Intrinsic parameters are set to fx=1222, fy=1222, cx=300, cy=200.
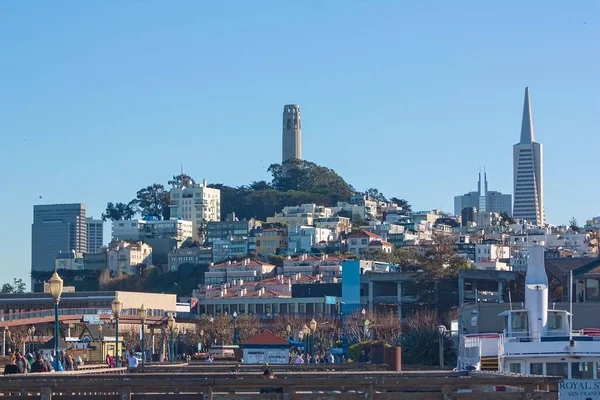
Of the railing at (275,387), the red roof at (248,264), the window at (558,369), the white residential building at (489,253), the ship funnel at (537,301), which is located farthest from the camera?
the white residential building at (489,253)

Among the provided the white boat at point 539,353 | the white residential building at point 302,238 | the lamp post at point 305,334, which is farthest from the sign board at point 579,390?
the white residential building at point 302,238

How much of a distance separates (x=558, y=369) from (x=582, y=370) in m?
0.59

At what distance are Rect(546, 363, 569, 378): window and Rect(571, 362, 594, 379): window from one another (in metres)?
0.16

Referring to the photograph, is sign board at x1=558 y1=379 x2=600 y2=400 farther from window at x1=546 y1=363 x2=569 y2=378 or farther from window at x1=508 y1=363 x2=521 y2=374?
window at x1=508 y1=363 x2=521 y2=374

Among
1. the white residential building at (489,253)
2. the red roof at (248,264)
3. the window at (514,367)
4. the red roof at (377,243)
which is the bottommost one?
the window at (514,367)

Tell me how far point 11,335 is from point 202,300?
153 ft

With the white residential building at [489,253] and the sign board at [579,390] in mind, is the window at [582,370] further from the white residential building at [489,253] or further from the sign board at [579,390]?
the white residential building at [489,253]

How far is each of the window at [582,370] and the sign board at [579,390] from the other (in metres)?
0.78

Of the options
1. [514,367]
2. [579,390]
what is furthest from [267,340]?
[579,390]

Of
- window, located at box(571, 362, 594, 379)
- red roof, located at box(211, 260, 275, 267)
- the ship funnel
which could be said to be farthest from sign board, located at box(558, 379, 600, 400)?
red roof, located at box(211, 260, 275, 267)

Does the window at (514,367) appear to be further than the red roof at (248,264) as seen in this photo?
No

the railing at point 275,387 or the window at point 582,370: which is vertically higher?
the railing at point 275,387

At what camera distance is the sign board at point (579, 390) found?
2552 cm

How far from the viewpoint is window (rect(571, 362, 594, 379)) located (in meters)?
26.8
